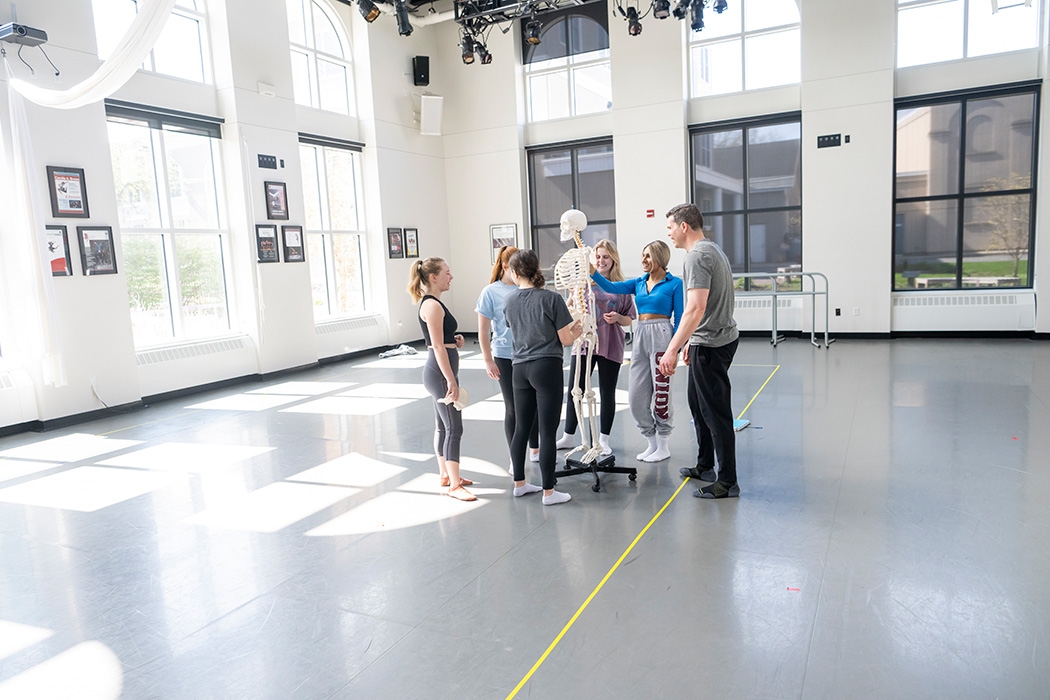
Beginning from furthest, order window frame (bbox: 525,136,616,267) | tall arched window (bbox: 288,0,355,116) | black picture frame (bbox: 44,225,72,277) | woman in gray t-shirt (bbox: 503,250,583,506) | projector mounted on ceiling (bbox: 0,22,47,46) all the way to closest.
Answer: window frame (bbox: 525,136,616,267), tall arched window (bbox: 288,0,355,116), black picture frame (bbox: 44,225,72,277), projector mounted on ceiling (bbox: 0,22,47,46), woman in gray t-shirt (bbox: 503,250,583,506)

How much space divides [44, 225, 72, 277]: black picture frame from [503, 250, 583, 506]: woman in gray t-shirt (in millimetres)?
5436

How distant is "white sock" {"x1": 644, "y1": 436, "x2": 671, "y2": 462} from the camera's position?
187 inches

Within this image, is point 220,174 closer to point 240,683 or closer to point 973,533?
point 240,683

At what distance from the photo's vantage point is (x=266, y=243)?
30.0 feet

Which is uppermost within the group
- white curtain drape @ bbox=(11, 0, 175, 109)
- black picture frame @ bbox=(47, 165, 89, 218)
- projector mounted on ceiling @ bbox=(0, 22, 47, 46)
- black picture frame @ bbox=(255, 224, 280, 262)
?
projector mounted on ceiling @ bbox=(0, 22, 47, 46)

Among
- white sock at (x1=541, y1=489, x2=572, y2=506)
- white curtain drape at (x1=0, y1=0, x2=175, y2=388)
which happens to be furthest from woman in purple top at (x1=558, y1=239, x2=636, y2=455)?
white curtain drape at (x1=0, y1=0, x2=175, y2=388)

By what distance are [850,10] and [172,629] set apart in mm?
10809

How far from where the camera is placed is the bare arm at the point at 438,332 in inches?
152

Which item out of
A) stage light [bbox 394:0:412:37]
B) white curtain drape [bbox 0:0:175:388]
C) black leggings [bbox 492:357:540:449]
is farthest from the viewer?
stage light [bbox 394:0:412:37]

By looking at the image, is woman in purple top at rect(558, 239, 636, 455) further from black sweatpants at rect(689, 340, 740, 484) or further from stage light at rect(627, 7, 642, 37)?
stage light at rect(627, 7, 642, 37)

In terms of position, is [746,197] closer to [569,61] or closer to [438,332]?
[569,61]

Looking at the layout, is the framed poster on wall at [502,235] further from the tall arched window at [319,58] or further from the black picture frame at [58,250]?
the black picture frame at [58,250]

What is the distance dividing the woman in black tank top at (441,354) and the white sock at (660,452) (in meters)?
1.33

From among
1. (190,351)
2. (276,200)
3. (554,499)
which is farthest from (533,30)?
(554,499)
